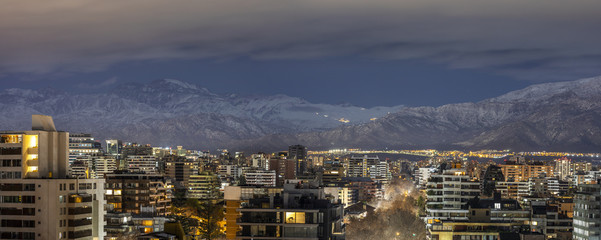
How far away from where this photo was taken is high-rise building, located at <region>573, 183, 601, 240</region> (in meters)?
80.4

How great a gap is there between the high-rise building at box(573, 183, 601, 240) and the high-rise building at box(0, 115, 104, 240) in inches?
1700

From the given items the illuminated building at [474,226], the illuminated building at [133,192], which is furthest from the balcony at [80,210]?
the illuminated building at [133,192]

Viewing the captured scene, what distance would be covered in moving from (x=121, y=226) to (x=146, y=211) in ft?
51.9

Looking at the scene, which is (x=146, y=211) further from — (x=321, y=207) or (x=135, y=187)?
(x=321, y=207)

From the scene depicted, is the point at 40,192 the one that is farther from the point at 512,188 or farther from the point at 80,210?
the point at 512,188

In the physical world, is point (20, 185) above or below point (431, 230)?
above

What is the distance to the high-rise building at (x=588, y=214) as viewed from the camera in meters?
80.4

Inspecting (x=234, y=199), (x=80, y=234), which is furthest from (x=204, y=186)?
(x=80, y=234)

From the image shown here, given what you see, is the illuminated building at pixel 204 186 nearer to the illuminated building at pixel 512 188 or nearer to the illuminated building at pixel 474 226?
the illuminated building at pixel 512 188

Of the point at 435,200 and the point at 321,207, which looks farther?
the point at 435,200

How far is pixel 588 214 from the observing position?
81.3 m

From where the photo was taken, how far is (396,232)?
105125 millimetres

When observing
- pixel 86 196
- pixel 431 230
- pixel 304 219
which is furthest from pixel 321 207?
pixel 431 230

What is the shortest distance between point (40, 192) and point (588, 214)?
155ft
